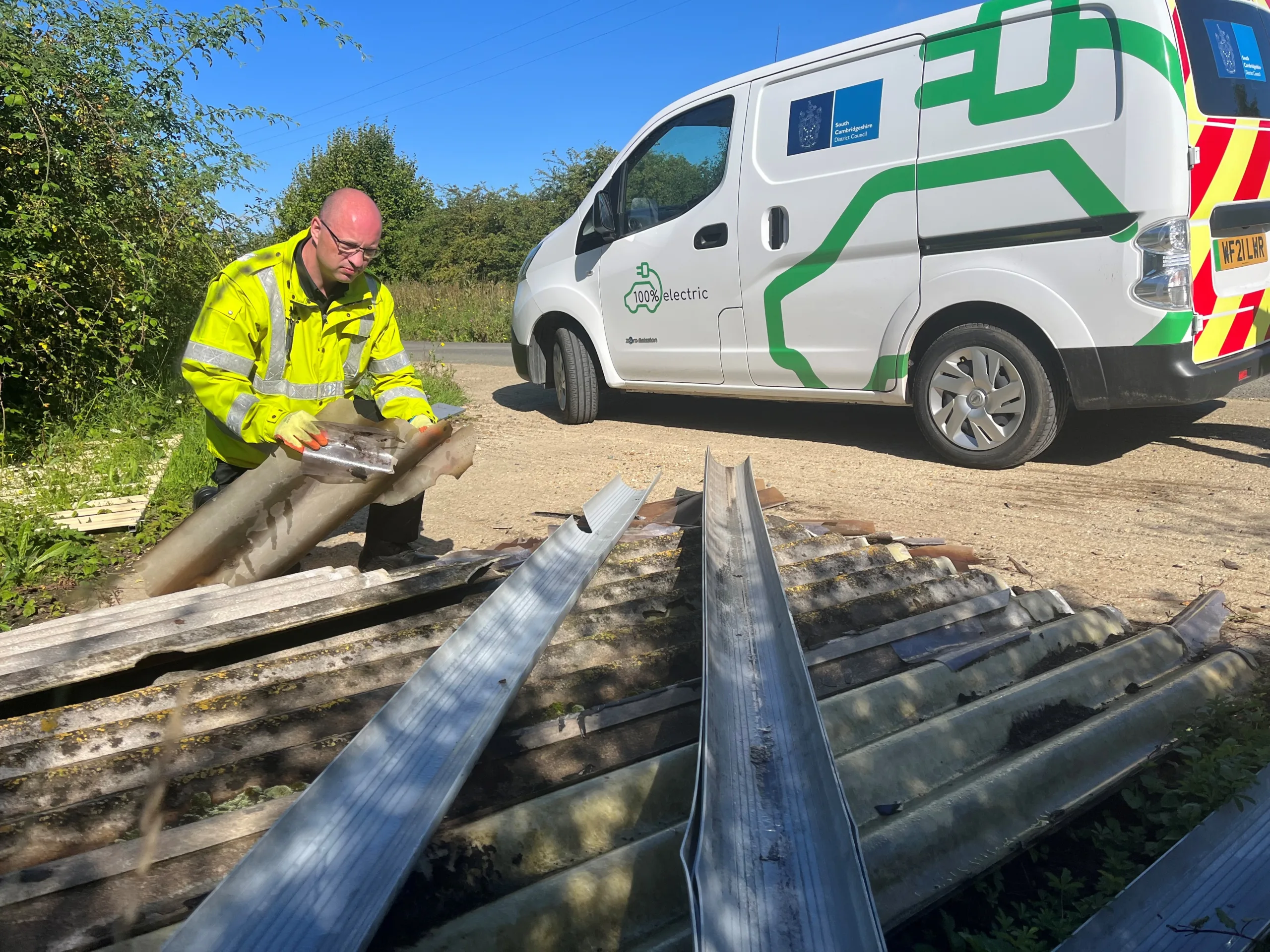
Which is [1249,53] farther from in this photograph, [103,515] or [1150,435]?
[103,515]

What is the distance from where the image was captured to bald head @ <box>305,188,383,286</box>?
3404 millimetres

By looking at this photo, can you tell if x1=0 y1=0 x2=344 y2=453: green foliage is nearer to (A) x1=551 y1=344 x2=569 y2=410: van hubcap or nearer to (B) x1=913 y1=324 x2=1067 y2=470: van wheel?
(A) x1=551 y1=344 x2=569 y2=410: van hubcap

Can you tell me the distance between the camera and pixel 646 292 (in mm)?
6789

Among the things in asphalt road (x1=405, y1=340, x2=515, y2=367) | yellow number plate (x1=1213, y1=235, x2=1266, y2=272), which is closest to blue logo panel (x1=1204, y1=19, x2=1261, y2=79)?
yellow number plate (x1=1213, y1=235, x2=1266, y2=272)

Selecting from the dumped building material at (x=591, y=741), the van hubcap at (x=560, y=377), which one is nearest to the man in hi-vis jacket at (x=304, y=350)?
the dumped building material at (x=591, y=741)

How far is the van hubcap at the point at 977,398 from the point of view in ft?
16.9

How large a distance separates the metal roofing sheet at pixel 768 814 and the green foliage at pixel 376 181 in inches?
1443

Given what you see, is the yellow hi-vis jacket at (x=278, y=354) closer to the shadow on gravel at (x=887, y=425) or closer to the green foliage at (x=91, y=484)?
the green foliage at (x=91, y=484)

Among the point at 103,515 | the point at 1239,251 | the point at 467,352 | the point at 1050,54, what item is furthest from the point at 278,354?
the point at 467,352

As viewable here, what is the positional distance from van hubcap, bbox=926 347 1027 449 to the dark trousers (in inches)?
124

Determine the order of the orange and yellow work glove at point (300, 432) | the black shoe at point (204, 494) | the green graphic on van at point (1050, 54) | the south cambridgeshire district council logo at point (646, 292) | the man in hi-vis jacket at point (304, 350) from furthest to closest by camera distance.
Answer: the south cambridgeshire district council logo at point (646, 292), the green graphic on van at point (1050, 54), the black shoe at point (204, 494), the man in hi-vis jacket at point (304, 350), the orange and yellow work glove at point (300, 432)

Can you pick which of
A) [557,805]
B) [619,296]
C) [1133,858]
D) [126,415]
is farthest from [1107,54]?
[126,415]

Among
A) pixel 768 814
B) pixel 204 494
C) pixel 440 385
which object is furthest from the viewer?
pixel 440 385

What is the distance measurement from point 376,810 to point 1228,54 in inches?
215
